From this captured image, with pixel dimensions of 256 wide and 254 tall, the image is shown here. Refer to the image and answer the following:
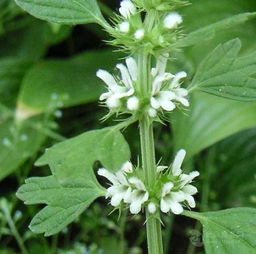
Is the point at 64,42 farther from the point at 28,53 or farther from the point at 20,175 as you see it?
the point at 20,175

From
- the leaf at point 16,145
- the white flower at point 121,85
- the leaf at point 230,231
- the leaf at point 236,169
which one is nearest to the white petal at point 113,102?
the white flower at point 121,85

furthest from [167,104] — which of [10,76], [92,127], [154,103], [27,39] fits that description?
[27,39]

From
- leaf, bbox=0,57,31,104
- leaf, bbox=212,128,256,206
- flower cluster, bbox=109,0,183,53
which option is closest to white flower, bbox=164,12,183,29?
flower cluster, bbox=109,0,183,53

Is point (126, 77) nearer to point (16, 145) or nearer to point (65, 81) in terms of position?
point (16, 145)

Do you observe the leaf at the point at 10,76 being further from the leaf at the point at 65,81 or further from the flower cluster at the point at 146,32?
the flower cluster at the point at 146,32

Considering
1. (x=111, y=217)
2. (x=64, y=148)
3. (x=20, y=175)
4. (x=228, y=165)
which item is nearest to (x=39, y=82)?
(x=20, y=175)
